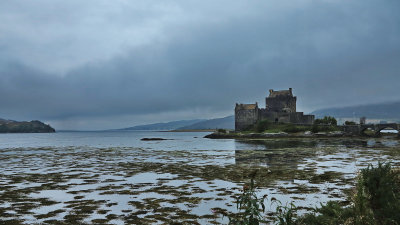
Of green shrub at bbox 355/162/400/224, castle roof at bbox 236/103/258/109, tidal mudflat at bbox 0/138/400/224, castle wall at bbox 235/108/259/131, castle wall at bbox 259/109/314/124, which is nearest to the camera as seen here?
green shrub at bbox 355/162/400/224

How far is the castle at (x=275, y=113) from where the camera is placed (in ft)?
410

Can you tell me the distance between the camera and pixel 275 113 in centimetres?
12781

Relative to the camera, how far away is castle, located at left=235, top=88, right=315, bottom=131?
12497 centimetres

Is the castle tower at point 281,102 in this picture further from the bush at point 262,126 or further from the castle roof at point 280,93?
the bush at point 262,126

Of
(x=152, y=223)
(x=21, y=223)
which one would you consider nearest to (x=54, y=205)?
(x=21, y=223)

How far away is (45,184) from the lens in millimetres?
18703

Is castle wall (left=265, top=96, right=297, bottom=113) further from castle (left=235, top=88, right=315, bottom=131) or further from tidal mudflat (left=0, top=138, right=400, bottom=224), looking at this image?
tidal mudflat (left=0, top=138, right=400, bottom=224)

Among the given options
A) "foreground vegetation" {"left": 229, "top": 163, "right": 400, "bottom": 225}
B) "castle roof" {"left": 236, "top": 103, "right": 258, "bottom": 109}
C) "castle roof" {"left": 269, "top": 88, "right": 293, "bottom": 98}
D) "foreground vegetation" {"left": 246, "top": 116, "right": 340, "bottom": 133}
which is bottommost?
"foreground vegetation" {"left": 229, "top": 163, "right": 400, "bottom": 225}

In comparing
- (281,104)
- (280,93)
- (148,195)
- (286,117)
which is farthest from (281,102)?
(148,195)

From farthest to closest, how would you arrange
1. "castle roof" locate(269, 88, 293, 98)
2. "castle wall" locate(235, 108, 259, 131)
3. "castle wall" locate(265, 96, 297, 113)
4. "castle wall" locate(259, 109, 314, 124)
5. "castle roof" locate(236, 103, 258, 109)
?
"castle roof" locate(269, 88, 293, 98) → "castle wall" locate(265, 96, 297, 113) → "castle roof" locate(236, 103, 258, 109) → "castle wall" locate(235, 108, 259, 131) → "castle wall" locate(259, 109, 314, 124)

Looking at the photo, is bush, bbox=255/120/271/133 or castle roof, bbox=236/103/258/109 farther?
castle roof, bbox=236/103/258/109

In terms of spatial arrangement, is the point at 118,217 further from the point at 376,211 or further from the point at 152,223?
the point at 376,211

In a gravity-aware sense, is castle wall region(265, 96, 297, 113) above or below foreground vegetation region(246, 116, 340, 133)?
above

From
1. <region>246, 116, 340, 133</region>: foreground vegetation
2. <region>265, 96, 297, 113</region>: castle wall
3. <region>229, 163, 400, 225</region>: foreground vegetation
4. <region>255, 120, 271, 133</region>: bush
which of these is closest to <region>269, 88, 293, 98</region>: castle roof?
<region>265, 96, 297, 113</region>: castle wall
